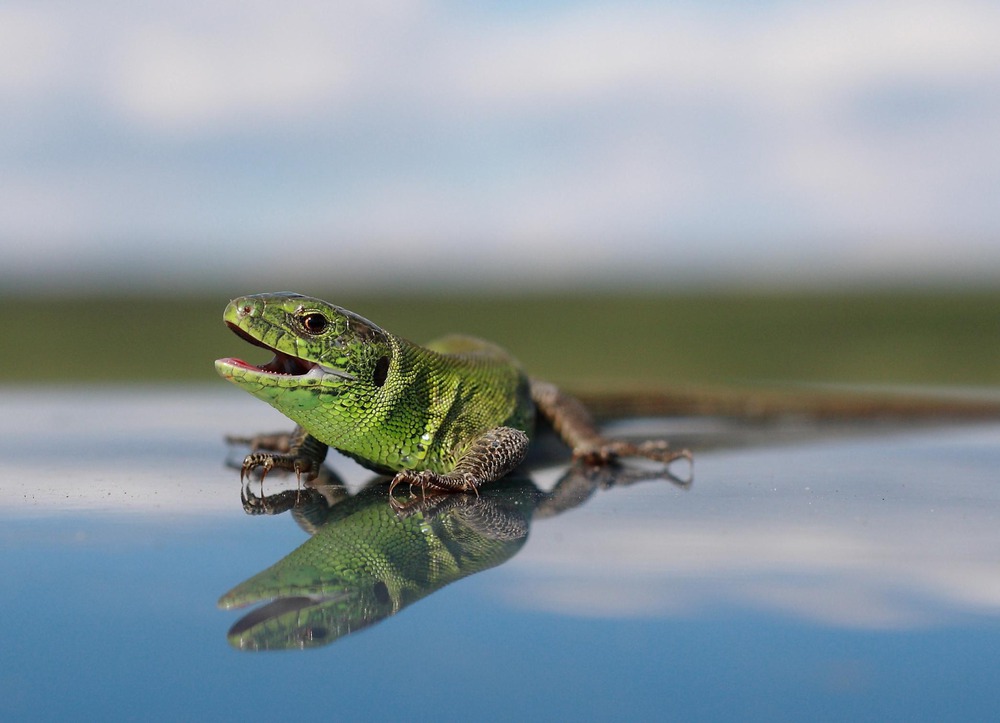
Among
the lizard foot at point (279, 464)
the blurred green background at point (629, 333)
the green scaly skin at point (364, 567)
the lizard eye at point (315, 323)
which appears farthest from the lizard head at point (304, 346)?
the blurred green background at point (629, 333)

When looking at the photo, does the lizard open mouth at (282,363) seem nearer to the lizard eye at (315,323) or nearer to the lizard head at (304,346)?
the lizard head at (304,346)

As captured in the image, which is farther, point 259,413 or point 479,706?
point 259,413

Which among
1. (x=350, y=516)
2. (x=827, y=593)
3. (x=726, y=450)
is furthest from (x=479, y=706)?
(x=726, y=450)

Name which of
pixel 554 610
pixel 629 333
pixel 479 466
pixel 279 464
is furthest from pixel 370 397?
pixel 629 333

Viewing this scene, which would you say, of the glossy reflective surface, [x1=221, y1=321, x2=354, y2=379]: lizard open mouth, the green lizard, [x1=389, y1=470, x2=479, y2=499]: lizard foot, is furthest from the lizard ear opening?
the glossy reflective surface

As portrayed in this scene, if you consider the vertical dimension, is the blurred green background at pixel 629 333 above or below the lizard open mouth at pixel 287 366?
above

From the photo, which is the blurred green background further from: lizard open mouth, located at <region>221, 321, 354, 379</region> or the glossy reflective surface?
the glossy reflective surface

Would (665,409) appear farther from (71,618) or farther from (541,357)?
(541,357)

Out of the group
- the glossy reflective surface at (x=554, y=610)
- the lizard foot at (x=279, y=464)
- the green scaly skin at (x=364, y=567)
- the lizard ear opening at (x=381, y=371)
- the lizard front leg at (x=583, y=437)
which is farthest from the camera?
the lizard front leg at (x=583, y=437)
